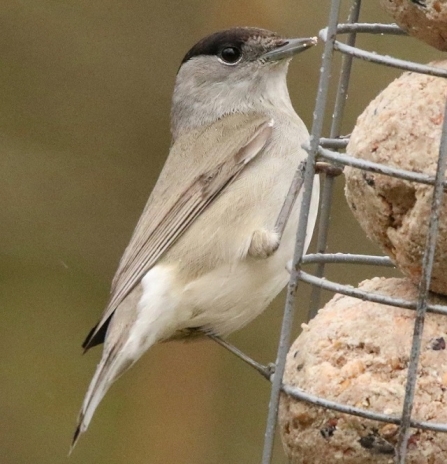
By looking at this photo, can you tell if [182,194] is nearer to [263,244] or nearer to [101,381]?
[263,244]

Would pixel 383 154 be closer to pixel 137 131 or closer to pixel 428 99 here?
pixel 428 99

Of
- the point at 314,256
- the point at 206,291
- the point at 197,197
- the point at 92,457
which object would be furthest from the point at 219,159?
the point at 92,457

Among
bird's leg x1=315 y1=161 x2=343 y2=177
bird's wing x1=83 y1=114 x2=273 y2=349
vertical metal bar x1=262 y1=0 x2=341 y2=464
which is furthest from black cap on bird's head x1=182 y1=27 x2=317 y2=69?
vertical metal bar x1=262 y1=0 x2=341 y2=464

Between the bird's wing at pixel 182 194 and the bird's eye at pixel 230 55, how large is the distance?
13.1 inches

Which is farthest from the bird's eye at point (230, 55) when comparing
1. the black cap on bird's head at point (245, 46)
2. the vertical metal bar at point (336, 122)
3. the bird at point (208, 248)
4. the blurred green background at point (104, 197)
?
the vertical metal bar at point (336, 122)

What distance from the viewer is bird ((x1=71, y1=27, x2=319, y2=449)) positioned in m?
3.30

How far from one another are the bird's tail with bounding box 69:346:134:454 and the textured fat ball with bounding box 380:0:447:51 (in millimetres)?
1468

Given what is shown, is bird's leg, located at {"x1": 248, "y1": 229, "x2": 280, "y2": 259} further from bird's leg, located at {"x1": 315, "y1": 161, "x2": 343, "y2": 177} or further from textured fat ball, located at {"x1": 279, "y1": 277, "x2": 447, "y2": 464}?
textured fat ball, located at {"x1": 279, "y1": 277, "x2": 447, "y2": 464}

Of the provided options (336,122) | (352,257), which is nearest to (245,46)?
(336,122)

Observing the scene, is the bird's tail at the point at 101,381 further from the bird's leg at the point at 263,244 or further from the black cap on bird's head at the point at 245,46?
the black cap on bird's head at the point at 245,46

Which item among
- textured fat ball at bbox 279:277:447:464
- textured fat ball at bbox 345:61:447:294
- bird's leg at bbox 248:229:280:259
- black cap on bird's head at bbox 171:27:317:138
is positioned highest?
black cap on bird's head at bbox 171:27:317:138

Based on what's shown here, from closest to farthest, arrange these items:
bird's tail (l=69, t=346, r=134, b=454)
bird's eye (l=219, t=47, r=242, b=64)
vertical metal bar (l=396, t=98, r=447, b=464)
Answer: vertical metal bar (l=396, t=98, r=447, b=464), bird's tail (l=69, t=346, r=134, b=454), bird's eye (l=219, t=47, r=242, b=64)

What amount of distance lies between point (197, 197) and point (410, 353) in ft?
4.86

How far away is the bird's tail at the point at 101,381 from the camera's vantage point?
312 centimetres
